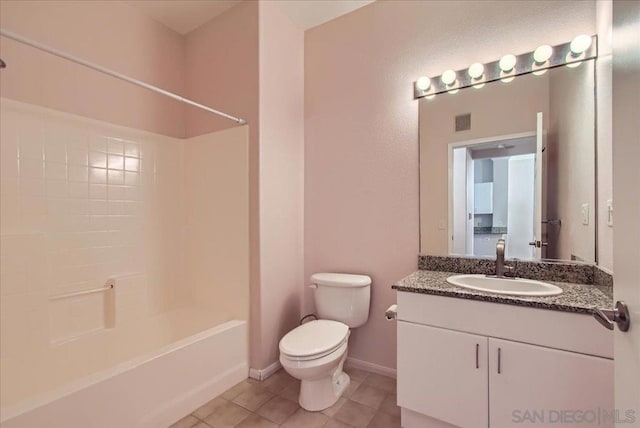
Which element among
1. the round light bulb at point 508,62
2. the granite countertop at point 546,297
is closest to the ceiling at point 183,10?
the round light bulb at point 508,62

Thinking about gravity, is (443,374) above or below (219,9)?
below

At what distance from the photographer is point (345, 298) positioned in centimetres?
204

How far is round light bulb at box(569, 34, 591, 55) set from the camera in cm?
150

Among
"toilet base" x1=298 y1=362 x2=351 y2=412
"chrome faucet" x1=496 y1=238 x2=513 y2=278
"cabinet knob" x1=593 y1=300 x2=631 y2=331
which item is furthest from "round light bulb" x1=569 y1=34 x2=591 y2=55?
"toilet base" x1=298 y1=362 x2=351 y2=412

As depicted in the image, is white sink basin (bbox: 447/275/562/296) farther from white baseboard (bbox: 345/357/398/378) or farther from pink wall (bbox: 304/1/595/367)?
white baseboard (bbox: 345/357/398/378)

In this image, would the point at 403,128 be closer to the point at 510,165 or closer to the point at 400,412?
the point at 510,165

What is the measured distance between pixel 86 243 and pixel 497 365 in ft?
8.10

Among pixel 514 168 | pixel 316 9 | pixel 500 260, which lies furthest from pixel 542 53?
pixel 316 9

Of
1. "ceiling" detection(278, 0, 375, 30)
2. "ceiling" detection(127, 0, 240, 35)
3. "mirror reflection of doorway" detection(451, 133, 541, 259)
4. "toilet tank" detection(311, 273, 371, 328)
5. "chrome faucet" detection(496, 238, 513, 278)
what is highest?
"ceiling" detection(127, 0, 240, 35)

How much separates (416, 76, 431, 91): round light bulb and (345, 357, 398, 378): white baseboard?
193 centimetres

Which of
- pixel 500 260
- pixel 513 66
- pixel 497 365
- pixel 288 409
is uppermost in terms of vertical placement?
pixel 513 66

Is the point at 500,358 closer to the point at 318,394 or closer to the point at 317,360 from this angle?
the point at 317,360

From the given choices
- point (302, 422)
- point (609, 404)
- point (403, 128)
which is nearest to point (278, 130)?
point (403, 128)

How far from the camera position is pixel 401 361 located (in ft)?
5.06
